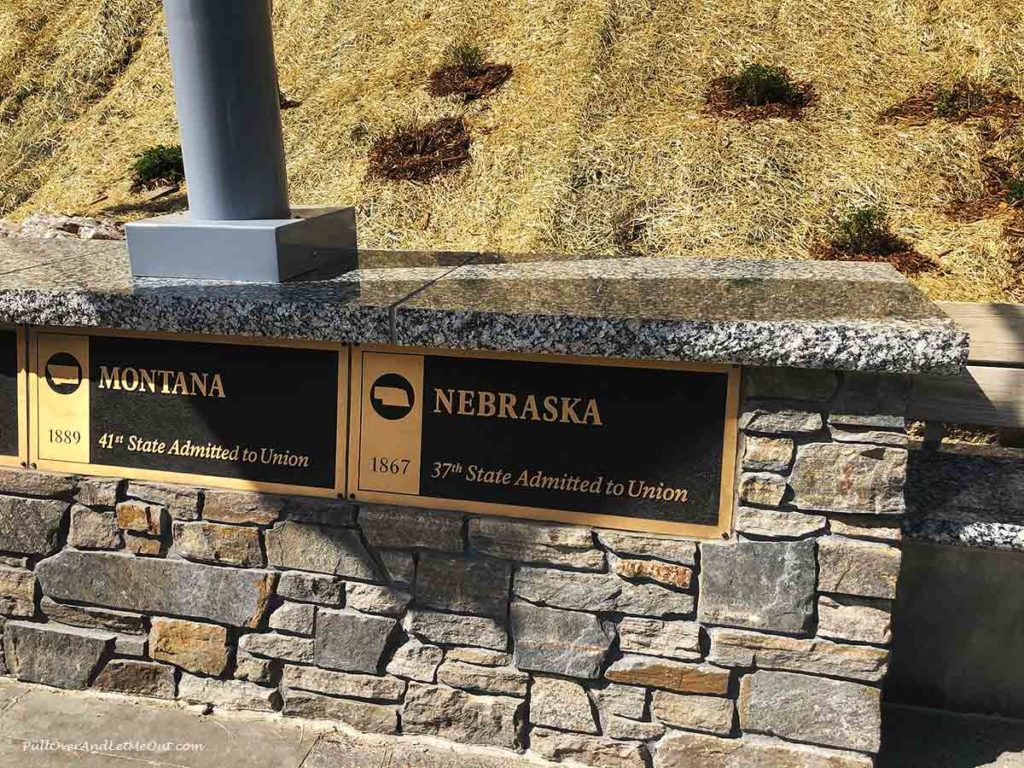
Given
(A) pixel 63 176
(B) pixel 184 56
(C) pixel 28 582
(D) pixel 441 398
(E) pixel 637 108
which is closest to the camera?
(D) pixel 441 398

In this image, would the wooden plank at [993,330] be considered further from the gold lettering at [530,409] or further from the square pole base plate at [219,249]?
the square pole base plate at [219,249]

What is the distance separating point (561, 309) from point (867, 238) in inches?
186

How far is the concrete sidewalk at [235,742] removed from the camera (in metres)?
2.80

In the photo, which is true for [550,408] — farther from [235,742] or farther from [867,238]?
[867,238]

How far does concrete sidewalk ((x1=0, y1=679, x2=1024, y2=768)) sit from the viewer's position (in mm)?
2797

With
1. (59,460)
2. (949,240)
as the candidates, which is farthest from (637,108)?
(59,460)

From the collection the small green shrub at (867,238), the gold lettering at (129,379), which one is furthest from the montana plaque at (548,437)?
the small green shrub at (867,238)

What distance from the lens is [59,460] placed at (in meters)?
3.03

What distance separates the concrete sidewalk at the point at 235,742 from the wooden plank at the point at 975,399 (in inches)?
43.6

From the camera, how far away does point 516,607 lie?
2734 mm

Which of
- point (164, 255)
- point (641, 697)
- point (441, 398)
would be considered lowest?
point (641, 697)

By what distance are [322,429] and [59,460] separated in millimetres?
990

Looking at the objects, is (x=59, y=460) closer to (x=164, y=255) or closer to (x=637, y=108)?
(x=164, y=255)

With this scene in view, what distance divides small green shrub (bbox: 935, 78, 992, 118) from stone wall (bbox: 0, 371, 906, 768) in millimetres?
6543
